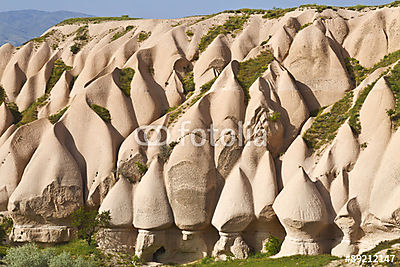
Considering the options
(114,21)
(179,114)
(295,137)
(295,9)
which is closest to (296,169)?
(295,137)

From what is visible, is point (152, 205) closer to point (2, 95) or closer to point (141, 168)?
point (141, 168)

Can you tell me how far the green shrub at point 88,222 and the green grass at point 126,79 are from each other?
896cm

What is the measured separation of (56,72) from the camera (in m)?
41.7

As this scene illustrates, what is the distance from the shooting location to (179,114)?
3259cm

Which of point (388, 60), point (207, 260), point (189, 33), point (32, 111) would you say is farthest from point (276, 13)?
point (207, 260)

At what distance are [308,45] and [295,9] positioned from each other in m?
7.51

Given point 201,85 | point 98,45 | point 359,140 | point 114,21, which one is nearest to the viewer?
point 359,140

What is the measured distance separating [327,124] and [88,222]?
14429 mm

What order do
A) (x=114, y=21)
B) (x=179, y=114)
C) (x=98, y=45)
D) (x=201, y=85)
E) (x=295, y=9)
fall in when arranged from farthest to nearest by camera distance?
(x=114, y=21) < (x=98, y=45) < (x=295, y=9) < (x=201, y=85) < (x=179, y=114)

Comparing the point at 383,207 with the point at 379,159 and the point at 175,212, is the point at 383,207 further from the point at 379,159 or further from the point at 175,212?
the point at 175,212

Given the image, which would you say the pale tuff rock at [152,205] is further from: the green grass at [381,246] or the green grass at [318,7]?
the green grass at [318,7]

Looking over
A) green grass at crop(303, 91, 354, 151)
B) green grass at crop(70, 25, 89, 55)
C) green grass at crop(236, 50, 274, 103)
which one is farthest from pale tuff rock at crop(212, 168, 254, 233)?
green grass at crop(70, 25, 89, 55)

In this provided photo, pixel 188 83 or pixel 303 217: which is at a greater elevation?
pixel 188 83

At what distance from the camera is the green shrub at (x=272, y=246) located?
89.0 ft
